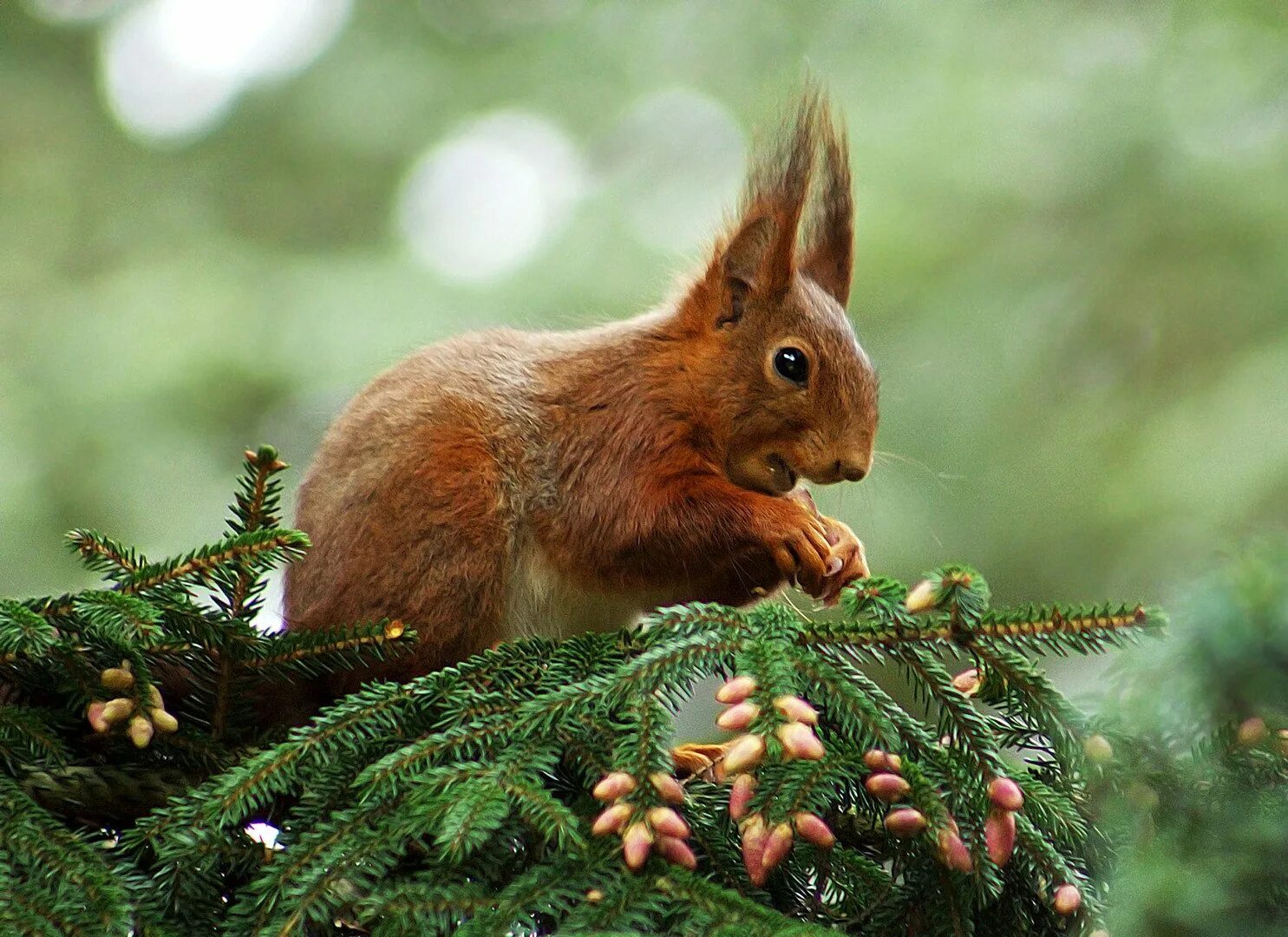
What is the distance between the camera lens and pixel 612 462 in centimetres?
163

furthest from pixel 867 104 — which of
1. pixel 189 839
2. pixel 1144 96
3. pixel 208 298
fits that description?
pixel 189 839

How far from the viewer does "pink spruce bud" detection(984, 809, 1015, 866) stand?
39.5 inches

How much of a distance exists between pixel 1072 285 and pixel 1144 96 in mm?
522

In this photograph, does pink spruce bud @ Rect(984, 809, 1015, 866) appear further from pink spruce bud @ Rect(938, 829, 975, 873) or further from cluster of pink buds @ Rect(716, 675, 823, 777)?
cluster of pink buds @ Rect(716, 675, 823, 777)

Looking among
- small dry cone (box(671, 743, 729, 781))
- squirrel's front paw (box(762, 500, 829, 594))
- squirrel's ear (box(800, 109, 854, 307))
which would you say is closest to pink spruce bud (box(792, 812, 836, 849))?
small dry cone (box(671, 743, 729, 781))

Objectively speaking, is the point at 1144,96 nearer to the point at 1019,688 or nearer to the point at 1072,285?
the point at 1072,285

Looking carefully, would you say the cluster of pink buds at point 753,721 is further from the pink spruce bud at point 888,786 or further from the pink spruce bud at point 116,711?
the pink spruce bud at point 116,711

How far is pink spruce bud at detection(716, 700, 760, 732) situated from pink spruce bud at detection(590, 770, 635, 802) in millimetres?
81

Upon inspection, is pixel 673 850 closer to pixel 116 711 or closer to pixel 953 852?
pixel 953 852

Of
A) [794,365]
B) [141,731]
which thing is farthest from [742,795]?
[794,365]

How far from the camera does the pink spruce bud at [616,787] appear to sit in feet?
3.33

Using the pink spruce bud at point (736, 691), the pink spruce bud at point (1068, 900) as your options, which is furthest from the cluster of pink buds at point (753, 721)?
the pink spruce bud at point (1068, 900)

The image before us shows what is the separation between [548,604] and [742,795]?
56 cm

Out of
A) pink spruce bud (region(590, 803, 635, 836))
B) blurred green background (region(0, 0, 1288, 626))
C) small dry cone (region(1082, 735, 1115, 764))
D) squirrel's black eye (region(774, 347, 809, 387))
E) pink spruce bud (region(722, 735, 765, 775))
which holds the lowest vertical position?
pink spruce bud (region(590, 803, 635, 836))
